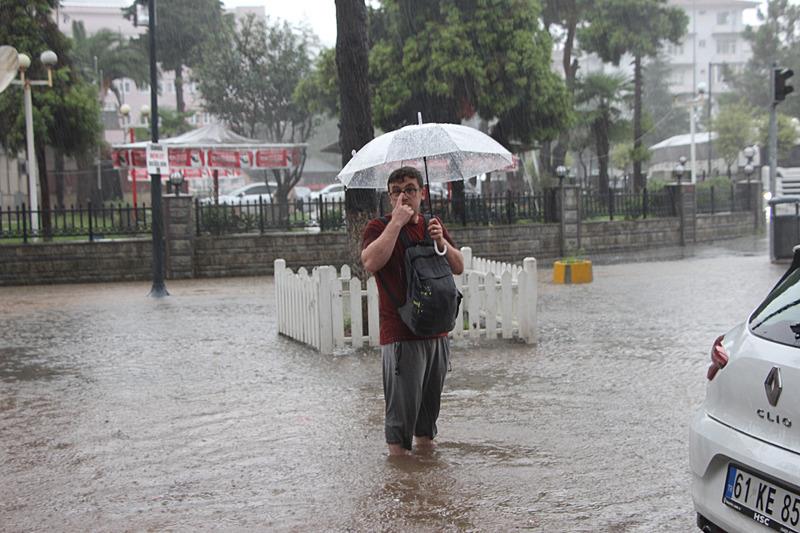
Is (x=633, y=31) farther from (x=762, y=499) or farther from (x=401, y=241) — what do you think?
(x=762, y=499)

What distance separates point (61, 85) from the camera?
26344 millimetres

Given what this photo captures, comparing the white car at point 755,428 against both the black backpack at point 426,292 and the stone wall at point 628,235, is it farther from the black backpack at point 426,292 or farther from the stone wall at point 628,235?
the stone wall at point 628,235

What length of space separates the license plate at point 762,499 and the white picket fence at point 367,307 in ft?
19.7

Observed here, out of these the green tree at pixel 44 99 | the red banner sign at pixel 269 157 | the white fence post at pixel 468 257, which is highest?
the green tree at pixel 44 99

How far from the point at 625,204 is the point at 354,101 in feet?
50.8

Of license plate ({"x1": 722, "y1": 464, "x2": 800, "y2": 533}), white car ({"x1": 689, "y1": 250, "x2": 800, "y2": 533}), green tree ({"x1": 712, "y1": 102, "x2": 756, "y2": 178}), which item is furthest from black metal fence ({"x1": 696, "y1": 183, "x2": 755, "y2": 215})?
license plate ({"x1": 722, "y1": 464, "x2": 800, "y2": 533})

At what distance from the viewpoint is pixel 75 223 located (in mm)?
19891

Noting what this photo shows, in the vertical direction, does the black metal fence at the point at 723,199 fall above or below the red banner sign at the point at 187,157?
below

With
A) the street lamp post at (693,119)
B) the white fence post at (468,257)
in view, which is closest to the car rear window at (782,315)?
the white fence post at (468,257)

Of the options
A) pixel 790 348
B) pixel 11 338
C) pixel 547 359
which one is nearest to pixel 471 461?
pixel 790 348

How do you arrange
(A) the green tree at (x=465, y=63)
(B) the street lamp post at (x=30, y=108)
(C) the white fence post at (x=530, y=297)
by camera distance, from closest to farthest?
(C) the white fence post at (x=530, y=297), (B) the street lamp post at (x=30, y=108), (A) the green tree at (x=465, y=63)

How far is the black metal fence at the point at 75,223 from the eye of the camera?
63.2ft

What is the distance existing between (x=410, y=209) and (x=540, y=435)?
6.57 feet

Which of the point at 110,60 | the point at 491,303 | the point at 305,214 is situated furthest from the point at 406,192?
the point at 110,60
